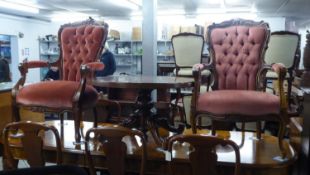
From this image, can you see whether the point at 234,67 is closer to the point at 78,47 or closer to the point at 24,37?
the point at 78,47

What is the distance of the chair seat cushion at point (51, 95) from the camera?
2.29 metres

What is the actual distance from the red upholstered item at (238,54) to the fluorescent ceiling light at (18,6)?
5.77 m

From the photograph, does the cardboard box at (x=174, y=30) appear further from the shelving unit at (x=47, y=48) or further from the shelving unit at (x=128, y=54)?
the shelving unit at (x=47, y=48)

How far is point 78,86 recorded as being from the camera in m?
2.36

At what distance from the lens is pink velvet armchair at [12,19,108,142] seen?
2.30 meters

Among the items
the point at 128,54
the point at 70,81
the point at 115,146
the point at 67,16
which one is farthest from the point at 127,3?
the point at 115,146

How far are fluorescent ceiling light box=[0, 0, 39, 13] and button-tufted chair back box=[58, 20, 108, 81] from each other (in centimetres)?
470

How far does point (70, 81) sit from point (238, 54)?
141cm

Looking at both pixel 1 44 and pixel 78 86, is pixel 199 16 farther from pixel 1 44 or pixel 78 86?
pixel 78 86

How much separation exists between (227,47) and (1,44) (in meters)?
7.71

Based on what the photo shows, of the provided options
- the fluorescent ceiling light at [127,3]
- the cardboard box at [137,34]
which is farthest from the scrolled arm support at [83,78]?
the cardboard box at [137,34]

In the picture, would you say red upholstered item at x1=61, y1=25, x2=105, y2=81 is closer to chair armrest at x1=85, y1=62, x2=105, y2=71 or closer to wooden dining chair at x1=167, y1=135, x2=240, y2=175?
chair armrest at x1=85, y1=62, x2=105, y2=71

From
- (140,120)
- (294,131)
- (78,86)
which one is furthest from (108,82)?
(294,131)

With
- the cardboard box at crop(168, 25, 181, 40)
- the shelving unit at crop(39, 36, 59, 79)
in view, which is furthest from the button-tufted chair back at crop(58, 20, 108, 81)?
the shelving unit at crop(39, 36, 59, 79)
